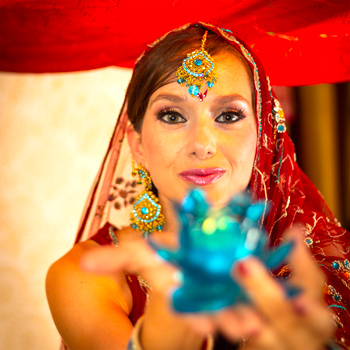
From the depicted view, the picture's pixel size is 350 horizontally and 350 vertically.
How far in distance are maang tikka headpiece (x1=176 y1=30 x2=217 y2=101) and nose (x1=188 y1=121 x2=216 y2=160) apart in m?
0.08

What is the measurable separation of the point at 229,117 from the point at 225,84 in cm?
9

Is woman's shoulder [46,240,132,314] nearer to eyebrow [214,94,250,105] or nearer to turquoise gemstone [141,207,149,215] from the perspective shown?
turquoise gemstone [141,207,149,215]

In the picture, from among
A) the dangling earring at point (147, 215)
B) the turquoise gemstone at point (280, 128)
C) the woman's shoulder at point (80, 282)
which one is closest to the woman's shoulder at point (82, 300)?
the woman's shoulder at point (80, 282)

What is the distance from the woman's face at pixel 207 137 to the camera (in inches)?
48.3

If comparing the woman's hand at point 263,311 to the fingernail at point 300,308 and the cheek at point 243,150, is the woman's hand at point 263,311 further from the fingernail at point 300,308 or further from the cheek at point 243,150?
the cheek at point 243,150

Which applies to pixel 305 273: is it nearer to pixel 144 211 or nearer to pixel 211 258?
pixel 211 258

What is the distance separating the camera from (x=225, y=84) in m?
1.28

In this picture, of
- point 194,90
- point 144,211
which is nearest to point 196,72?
point 194,90

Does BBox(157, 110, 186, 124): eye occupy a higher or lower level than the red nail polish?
higher

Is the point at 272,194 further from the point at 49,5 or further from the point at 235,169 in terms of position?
the point at 49,5

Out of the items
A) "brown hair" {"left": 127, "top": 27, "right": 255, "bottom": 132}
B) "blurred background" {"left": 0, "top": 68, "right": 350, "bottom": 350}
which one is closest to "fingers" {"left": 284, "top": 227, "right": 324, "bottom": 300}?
"brown hair" {"left": 127, "top": 27, "right": 255, "bottom": 132}

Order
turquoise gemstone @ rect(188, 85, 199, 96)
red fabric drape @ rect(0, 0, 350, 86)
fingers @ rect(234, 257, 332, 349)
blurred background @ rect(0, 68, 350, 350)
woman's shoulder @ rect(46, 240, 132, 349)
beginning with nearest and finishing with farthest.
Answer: fingers @ rect(234, 257, 332, 349) → woman's shoulder @ rect(46, 240, 132, 349) → turquoise gemstone @ rect(188, 85, 199, 96) → red fabric drape @ rect(0, 0, 350, 86) → blurred background @ rect(0, 68, 350, 350)

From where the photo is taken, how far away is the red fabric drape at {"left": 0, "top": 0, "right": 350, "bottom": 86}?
1.39 metres

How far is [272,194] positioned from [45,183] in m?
1.30
